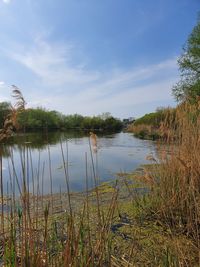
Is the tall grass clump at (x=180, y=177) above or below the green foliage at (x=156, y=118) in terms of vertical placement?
below

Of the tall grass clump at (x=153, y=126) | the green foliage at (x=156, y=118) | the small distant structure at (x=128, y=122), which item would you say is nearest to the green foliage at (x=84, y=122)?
the small distant structure at (x=128, y=122)

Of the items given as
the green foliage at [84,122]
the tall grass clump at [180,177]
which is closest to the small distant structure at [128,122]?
the green foliage at [84,122]

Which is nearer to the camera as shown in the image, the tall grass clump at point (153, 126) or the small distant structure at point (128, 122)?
the tall grass clump at point (153, 126)

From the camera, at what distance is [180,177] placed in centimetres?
321

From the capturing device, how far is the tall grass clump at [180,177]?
9.62ft

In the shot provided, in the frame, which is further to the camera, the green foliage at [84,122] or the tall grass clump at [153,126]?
the green foliage at [84,122]

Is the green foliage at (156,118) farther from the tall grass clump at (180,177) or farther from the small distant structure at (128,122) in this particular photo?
the small distant structure at (128,122)

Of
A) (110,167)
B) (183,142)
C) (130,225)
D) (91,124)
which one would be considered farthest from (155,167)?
(91,124)

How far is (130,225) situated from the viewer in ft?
10.6

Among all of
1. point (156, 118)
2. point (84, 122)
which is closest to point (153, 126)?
point (156, 118)

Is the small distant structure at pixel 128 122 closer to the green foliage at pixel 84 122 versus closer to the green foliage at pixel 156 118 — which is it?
the green foliage at pixel 84 122

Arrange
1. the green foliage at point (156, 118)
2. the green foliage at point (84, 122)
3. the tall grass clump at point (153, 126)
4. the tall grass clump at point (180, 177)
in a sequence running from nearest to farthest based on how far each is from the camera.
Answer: the tall grass clump at point (180, 177), the tall grass clump at point (153, 126), the green foliage at point (156, 118), the green foliage at point (84, 122)

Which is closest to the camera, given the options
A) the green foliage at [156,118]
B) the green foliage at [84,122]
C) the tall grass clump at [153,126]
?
the tall grass clump at [153,126]

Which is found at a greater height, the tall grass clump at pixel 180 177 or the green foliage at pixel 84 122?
the green foliage at pixel 84 122
